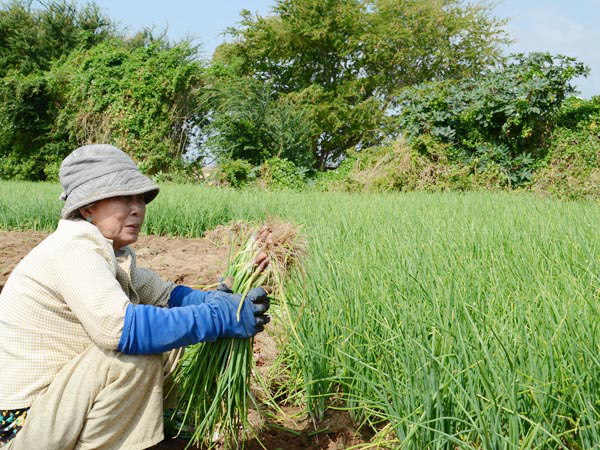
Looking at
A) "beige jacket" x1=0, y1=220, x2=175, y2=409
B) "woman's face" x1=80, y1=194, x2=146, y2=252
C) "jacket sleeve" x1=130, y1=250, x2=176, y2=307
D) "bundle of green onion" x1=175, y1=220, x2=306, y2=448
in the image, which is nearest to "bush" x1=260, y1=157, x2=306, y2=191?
"jacket sleeve" x1=130, y1=250, x2=176, y2=307

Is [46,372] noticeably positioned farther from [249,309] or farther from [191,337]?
[249,309]

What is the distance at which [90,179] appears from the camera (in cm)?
165

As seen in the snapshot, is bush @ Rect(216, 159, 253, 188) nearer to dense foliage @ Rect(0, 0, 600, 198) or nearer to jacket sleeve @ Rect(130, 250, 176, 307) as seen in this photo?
dense foliage @ Rect(0, 0, 600, 198)

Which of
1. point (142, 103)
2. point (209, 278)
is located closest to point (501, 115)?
point (209, 278)

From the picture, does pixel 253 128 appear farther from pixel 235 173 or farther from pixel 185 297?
pixel 185 297

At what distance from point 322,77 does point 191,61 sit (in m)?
5.96

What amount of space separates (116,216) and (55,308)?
32cm

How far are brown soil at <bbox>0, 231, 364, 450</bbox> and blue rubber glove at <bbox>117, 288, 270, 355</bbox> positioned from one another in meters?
0.40

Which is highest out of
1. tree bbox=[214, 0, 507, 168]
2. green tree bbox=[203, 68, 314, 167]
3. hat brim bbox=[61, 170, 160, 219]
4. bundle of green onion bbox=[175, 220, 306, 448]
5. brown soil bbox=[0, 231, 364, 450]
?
tree bbox=[214, 0, 507, 168]

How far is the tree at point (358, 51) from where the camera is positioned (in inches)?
673

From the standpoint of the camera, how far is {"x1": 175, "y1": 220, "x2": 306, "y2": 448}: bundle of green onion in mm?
1681

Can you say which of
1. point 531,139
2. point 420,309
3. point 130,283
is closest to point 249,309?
point 130,283

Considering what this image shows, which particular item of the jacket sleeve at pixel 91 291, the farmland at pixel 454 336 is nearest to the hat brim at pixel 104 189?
the jacket sleeve at pixel 91 291

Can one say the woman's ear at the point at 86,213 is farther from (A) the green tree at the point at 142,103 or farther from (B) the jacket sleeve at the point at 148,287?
(A) the green tree at the point at 142,103
